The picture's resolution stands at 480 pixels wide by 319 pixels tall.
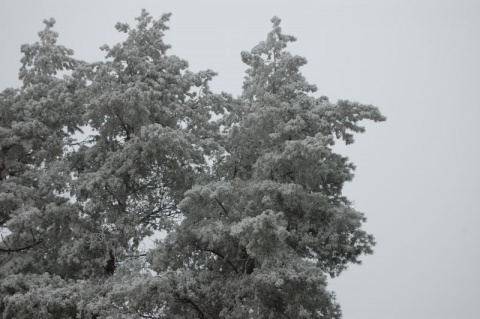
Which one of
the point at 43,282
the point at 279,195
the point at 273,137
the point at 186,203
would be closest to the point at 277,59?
the point at 273,137

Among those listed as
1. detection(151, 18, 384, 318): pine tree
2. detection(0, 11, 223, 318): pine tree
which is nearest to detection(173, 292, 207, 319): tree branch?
detection(151, 18, 384, 318): pine tree

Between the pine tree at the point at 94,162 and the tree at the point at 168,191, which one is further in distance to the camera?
the pine tree at the point at 94,162

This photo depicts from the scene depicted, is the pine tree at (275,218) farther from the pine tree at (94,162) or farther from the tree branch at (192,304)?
the pine tree at (94,162)

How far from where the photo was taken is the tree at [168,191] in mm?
12094

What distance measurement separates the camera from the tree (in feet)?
39.7

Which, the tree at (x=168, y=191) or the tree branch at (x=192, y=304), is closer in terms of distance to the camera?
the tree at (x=168, y=191)

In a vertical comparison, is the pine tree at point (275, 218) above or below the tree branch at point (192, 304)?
above

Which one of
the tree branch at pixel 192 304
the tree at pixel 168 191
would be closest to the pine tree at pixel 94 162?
the tree at pixel 168 191

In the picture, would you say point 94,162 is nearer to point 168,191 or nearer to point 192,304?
point 168,191

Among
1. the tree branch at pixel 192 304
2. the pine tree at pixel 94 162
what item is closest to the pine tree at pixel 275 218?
the tree branch at pixel 192 304

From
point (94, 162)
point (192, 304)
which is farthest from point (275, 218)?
point (94, 162)

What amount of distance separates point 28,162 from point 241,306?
7.33m

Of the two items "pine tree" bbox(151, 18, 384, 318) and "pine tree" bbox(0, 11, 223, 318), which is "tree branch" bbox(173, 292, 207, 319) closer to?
"pine tree" bbox(151, 18, 384, 318)

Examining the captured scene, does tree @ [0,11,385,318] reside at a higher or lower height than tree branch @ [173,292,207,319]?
higher
